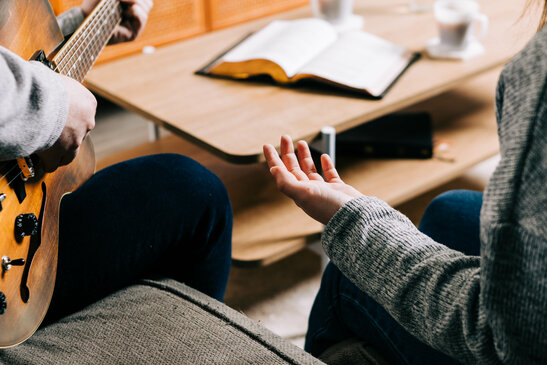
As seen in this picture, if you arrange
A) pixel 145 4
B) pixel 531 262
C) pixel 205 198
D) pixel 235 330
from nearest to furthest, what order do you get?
pixel 531 262
pixel 235 330
pixel 205 198
pixel 145 4

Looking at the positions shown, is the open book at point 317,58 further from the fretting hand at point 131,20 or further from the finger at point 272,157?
the finger at point 272,157

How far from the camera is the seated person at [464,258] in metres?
0.44

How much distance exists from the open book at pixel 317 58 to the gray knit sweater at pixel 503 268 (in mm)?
728

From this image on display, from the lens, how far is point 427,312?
0.55m

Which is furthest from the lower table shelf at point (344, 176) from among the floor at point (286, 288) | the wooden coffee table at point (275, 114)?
the floor at point (286, 288)

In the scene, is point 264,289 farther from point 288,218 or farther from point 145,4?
point 145,4

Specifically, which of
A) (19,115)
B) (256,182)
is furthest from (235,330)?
(256,182)

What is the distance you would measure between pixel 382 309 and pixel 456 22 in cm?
89

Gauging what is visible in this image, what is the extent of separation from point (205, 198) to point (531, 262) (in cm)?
51

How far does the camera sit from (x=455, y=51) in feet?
4.71

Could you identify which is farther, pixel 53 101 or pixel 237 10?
pixel 237 10

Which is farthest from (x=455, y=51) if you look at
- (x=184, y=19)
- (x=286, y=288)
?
(x=184, y=19)

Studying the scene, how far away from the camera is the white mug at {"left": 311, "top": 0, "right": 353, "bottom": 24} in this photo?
62.1 inches

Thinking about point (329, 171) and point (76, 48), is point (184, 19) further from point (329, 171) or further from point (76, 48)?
point (329, 171)
